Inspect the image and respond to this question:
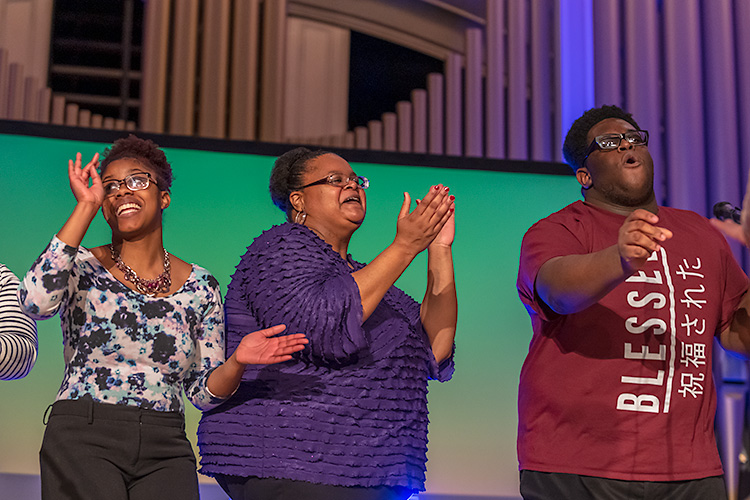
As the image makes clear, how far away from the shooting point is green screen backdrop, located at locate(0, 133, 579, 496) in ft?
8.67

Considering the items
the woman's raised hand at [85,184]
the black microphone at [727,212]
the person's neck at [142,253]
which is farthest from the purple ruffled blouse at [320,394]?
the black microphone at [727,212]

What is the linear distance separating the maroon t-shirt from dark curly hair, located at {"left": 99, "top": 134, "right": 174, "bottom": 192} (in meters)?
0.86

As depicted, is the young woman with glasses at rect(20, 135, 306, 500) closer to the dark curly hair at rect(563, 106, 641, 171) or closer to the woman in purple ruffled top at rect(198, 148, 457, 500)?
the woman in purple ruffled top at rect(198, 148, 457, 500)

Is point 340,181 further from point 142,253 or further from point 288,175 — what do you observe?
point 142,253

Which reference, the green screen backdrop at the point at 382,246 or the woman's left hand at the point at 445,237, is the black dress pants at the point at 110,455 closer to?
the woman's left hand at the point at 445,237

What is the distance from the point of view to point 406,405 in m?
1.72

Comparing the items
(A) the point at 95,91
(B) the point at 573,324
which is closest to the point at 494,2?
(A) the point at 95,91

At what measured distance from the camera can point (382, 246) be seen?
2.87 meters

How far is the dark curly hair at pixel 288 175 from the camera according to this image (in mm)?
2053

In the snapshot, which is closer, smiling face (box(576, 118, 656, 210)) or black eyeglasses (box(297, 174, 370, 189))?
smiling face (box(576, 118, 656, 210))

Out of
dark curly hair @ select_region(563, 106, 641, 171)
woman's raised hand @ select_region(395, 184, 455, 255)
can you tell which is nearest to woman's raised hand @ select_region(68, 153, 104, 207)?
woman's raised hand @ select_region(395, 184, 455, 255)

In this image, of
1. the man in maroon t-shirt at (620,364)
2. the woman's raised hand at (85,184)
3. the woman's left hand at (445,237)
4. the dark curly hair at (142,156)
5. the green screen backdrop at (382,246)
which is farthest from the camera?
the green screen backdrop at (382,246)

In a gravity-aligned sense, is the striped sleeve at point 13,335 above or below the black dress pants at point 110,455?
above

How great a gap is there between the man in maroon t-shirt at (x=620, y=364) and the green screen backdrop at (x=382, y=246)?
1060 millimetres
